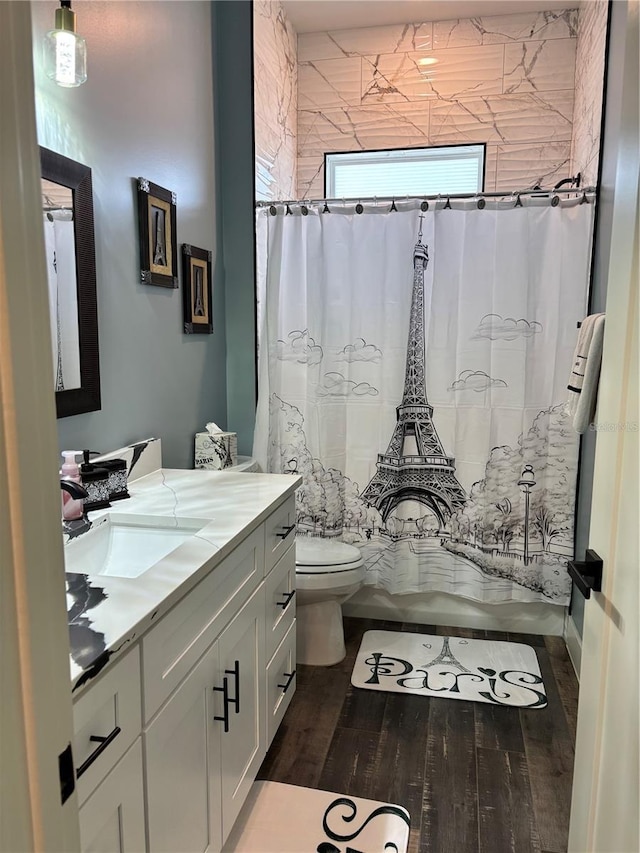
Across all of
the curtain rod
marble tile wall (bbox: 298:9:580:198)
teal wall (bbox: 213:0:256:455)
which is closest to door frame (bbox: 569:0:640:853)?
the curtain rod

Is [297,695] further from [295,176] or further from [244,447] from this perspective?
[295,176]

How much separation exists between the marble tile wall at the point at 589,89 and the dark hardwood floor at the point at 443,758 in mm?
2169

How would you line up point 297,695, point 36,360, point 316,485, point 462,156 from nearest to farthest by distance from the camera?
point 36,360, point 297,695, point 316,485, point 462,156

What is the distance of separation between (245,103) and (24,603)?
282 centimetres

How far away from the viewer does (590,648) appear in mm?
1233

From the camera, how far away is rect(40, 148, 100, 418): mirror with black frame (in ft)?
5.61

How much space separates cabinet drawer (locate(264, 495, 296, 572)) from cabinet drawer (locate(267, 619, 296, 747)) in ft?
1.07

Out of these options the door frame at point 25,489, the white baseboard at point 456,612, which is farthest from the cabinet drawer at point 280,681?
the door frame at point 25,489

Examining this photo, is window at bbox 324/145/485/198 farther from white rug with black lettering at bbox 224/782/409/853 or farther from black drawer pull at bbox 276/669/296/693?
white rug with black lettering at bbox 224/782/409/853

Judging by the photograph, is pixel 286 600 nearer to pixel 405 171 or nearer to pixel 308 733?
pixel 308 733

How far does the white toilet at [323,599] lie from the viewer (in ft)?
8.33

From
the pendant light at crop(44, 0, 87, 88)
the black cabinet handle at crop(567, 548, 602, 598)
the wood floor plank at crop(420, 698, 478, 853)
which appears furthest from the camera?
the wood floor plank at crop(420, 698, 478, 853)

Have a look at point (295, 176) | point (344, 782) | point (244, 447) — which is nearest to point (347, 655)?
point (344, 782)

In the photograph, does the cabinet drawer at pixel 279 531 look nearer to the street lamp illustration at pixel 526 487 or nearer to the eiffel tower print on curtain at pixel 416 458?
the eiffel tower print on curtain at pixel 416 458
